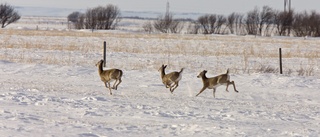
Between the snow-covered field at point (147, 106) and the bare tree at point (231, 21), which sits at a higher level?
the bare tree at point (231, 21)

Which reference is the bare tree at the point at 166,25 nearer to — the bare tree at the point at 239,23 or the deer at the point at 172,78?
the bare tree at the point at 239,23

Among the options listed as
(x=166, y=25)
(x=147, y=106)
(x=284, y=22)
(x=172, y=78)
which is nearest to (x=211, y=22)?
(x=166, y=25)

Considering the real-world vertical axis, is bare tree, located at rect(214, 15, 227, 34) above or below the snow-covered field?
above

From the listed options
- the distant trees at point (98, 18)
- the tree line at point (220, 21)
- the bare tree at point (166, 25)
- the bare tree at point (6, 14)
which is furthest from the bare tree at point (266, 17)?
the bare tree at point (6, 14)

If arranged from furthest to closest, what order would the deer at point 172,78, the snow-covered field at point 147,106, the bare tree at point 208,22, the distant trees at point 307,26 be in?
1. the bare tree at point 208,22
2. the distant trees at point 307,26
3. the deer at point 172,78
4. the snow-covered field at point 147,106

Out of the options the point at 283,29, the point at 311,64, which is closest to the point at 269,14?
the point at 283,29

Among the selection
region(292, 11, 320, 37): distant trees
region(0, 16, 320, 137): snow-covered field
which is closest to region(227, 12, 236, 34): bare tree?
region(292, 11, 320, 37): distant trees

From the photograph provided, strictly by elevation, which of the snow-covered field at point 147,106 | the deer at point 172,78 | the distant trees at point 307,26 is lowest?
the snow-covered field at point 147,106

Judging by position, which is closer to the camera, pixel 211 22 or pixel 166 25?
pixel 166 25

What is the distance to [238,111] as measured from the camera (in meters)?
11.5

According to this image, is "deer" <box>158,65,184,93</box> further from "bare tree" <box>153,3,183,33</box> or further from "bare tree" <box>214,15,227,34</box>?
"bare tree" <box>214,15,227,34</box>

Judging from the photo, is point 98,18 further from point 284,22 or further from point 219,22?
point 284,22

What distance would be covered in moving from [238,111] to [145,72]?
8662 millimetres

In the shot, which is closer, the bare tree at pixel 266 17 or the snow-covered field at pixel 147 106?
the snow-covered field at pixel 147 106
